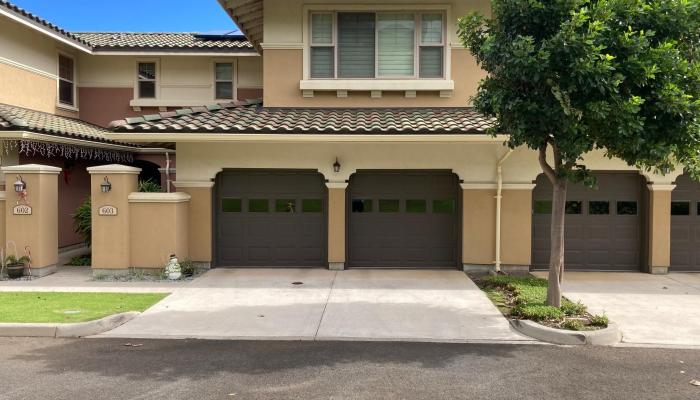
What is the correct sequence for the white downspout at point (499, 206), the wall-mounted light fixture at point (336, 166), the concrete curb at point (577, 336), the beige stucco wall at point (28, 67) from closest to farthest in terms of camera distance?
the concrete curb at point (577, 336) → the white downspout at point (499, 206) → the wall-mounted light fixture at point (336, 166) → the beige stucco wall at point (28, 67)

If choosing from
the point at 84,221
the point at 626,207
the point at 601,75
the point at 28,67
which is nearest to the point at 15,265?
the point at 84,221

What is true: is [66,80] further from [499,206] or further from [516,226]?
[516,226]

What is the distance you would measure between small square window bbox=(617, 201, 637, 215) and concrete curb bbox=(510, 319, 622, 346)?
5.82 metres

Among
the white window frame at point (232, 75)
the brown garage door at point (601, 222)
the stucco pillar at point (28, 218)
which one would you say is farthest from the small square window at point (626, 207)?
the stucco pillar at point (28, 218)

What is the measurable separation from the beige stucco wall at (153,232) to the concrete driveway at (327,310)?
1.07 m

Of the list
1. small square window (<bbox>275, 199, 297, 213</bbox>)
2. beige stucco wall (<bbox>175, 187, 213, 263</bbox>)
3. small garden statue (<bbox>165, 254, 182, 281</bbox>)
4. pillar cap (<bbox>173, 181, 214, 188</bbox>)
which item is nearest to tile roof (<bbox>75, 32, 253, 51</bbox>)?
pillar cap (<bbox>173, 181, 214, 188</bbox>)

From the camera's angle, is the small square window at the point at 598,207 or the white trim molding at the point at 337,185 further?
the small square window at the point at 598,207

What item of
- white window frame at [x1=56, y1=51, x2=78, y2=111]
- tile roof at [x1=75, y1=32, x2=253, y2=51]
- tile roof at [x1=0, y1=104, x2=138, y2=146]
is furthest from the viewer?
tile roof at [x1=75, y1=32, x2=253, y2=51]

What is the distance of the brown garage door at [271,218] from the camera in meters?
12.2

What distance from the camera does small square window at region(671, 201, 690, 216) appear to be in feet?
39.0

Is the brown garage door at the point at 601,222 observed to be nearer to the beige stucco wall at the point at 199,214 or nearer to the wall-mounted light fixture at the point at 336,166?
the wall-mounted light fixture at the point at 336,166

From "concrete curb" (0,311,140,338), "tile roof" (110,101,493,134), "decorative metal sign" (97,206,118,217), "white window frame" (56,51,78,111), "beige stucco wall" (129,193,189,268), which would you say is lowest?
"concrete curb" (0,311,140,338)

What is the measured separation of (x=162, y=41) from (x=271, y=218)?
962cm

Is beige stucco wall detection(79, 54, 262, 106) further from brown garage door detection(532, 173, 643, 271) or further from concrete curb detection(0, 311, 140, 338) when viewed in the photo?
concrete curb detection(0, 311, 140, 338)
